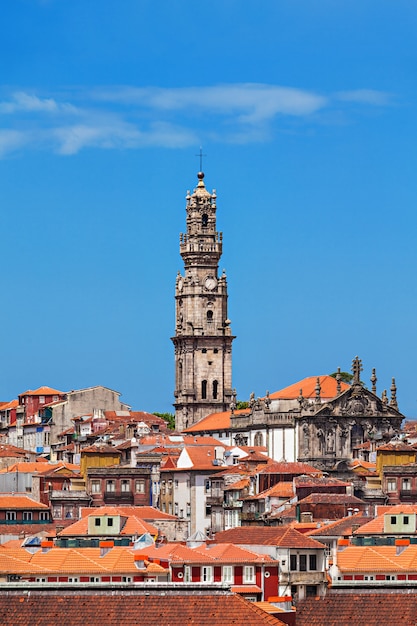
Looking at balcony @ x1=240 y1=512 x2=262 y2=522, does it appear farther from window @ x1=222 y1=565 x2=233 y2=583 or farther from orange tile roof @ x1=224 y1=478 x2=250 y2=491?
window @ x1=222 y1=565 x2=233 y2=583

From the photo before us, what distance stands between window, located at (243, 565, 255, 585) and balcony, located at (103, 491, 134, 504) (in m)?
70.2

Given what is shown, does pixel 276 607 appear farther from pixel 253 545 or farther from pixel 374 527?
pixel 374 527

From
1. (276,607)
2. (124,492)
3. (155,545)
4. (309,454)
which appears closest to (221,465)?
(124,492)

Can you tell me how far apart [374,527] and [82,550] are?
905 inches

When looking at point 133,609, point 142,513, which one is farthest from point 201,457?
point 133,609

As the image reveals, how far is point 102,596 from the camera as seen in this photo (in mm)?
66625

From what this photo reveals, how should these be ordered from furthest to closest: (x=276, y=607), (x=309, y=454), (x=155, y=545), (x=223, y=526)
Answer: (x=309, y=454) < (x=223, y=526) < (x=155, y=545) < (x=276, y=607)

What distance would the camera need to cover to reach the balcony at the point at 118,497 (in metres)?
157

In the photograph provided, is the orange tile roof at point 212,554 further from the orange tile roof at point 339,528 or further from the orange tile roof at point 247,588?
the orange tile roof at point 339,528

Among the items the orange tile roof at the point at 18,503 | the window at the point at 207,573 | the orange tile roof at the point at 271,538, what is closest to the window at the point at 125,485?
the orange tile roof at the point at 18,503

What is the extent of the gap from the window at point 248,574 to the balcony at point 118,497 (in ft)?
230

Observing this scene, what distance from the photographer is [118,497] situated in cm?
15800

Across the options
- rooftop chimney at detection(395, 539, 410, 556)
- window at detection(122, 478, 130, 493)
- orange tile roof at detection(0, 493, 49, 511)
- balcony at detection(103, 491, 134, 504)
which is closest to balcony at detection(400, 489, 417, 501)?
balcony at detection(103, 491, 134, 504)

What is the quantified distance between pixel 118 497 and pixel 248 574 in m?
72.1
